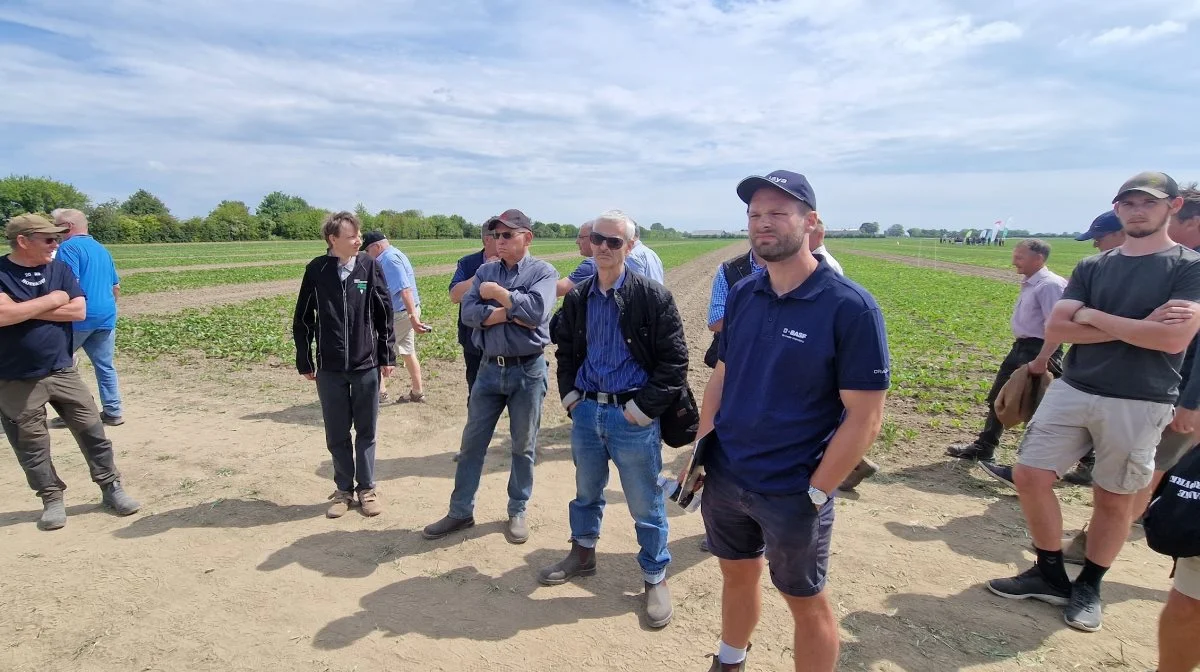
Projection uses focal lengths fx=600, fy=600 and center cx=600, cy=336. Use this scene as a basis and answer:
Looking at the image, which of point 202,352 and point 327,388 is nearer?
point 327,388

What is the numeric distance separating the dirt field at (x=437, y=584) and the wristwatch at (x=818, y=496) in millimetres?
1346

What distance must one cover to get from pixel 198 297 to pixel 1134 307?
2275 cm

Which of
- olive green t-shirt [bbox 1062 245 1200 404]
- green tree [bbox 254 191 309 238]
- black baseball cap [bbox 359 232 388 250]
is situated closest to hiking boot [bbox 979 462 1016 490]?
olive green t-shirt [bbox 1062 245 1200 404]

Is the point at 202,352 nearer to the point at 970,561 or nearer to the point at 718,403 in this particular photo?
the point at 718,403

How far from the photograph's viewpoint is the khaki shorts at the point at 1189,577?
262cm

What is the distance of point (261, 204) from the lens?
112 meters

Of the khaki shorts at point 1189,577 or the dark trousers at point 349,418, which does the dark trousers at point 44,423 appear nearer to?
the dark trousers at point 349,418

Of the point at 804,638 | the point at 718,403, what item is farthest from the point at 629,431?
the point at 804,638

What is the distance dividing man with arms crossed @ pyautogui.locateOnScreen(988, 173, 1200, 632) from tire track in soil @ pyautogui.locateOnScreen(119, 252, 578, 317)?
1857 centimetres

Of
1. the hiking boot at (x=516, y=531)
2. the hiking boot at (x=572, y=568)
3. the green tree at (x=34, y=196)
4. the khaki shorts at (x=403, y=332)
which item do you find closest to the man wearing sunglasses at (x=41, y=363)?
the hiking boot at (x=516, y=531)

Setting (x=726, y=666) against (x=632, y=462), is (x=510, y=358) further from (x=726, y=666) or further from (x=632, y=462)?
(x=726, y=666)

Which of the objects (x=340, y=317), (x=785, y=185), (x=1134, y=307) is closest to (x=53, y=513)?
(x=340, y=317)

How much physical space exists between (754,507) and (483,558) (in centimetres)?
241

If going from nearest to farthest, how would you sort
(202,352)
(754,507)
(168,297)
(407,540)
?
(754,507), (407,540), (202,352), (168,297)
